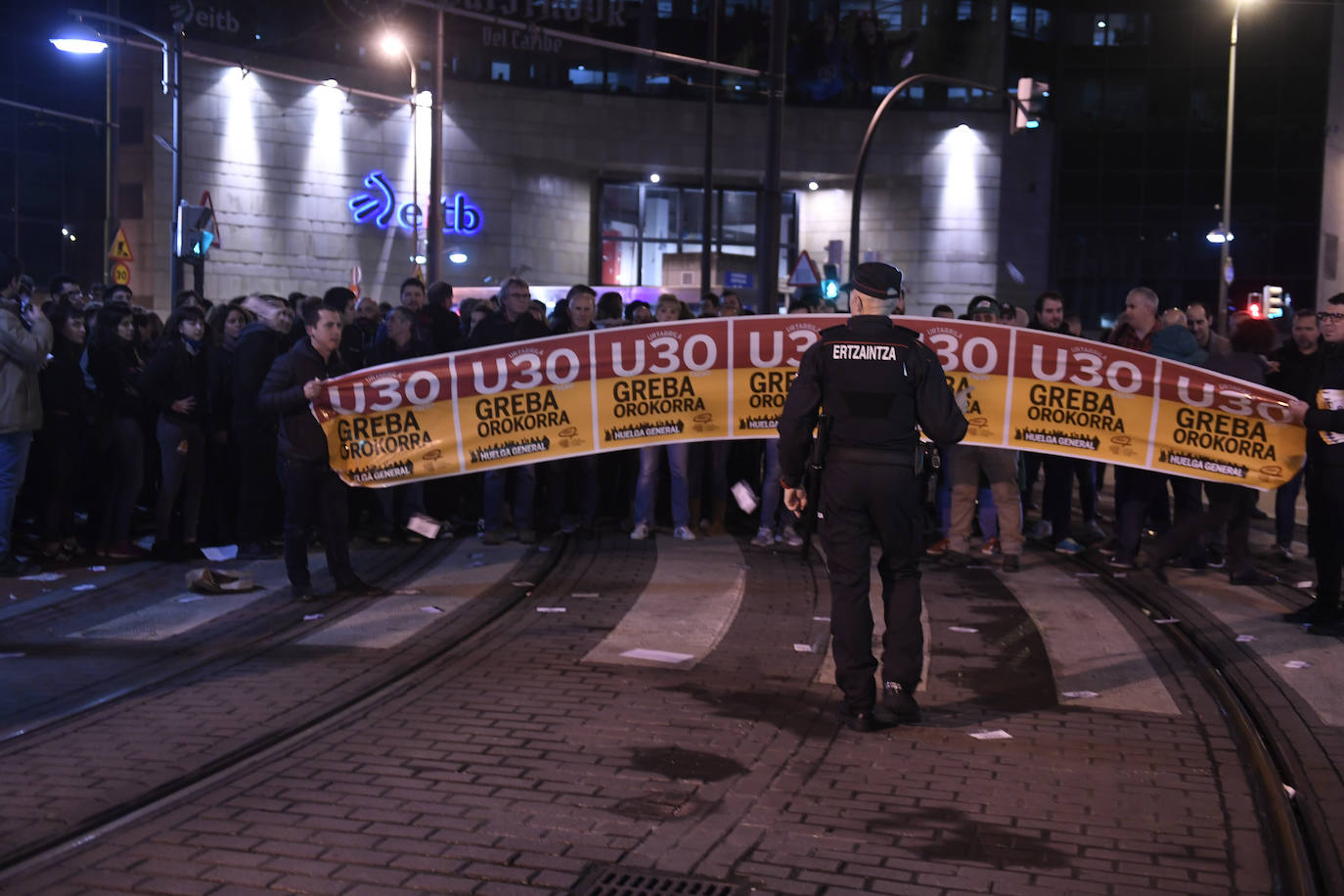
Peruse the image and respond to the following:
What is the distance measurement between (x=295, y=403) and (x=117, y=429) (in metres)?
2.28

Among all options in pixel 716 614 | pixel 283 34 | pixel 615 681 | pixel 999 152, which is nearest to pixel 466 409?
pixel 716 614

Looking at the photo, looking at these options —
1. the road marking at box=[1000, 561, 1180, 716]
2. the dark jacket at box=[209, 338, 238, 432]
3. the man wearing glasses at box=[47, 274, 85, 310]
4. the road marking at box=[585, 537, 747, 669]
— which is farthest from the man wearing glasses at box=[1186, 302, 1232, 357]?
the man wearing glasses at box=[47, 274, 85, 310]

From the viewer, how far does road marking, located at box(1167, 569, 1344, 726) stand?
7559mm

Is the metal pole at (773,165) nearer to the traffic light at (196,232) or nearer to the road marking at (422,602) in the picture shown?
the road marking at (422,602)

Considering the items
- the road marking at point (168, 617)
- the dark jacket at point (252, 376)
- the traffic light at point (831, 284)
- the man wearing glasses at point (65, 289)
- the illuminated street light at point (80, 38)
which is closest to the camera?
the road marking at point (168, 617)

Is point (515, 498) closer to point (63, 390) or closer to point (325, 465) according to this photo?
point (325, 465)

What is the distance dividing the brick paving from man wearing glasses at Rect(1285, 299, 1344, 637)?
174cm

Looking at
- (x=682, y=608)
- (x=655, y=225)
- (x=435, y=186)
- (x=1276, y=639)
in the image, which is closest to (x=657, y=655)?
(x=682, y=608)

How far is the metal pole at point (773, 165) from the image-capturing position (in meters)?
14.3

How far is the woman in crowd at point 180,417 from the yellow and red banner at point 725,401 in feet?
6.45

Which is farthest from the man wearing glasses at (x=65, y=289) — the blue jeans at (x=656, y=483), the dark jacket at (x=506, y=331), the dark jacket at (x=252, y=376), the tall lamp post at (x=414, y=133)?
the tall lamp post at (x=414, y=133)

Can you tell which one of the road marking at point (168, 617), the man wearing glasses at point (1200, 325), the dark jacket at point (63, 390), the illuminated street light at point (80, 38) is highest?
the illuminated street light at point (80, 38)

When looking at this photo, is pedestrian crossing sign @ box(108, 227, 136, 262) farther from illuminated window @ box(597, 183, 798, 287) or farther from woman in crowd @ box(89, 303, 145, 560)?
illuminated window @ box(597, 183, 798, 287)

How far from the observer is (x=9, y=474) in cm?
1034
